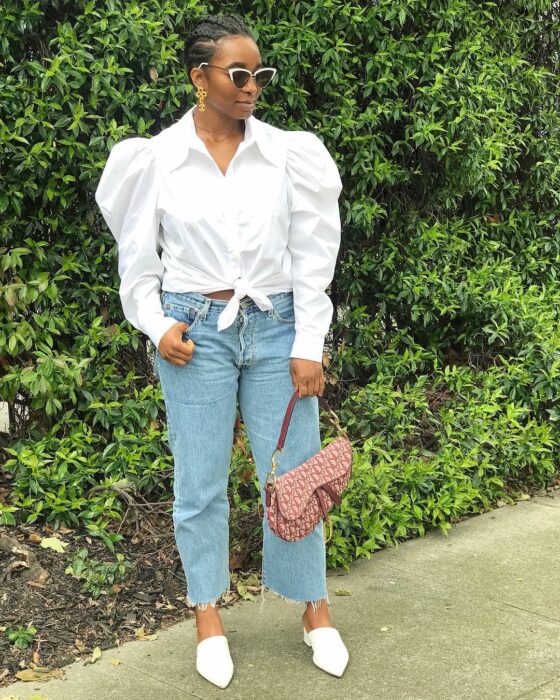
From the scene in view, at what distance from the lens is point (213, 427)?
328 centimetres

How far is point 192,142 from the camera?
3.17 meters

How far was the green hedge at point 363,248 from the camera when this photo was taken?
4469mm

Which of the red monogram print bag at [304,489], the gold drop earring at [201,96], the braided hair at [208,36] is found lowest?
the red monogram print bag at [304,489]

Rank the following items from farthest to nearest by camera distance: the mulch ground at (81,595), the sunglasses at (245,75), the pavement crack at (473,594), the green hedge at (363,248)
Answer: the green hedge at (363,248)
the pavement crack at (473,594)
the mulch ground at (81,595)
the sunglasses at (245,75)

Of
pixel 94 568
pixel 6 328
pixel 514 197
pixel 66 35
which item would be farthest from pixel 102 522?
pixel 514 197

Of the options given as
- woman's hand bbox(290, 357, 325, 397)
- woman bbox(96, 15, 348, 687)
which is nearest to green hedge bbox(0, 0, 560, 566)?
woman bbox(96, 15, 348, 687)

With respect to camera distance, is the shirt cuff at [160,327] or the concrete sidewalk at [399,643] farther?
the concrete sidewalk at [399,643]

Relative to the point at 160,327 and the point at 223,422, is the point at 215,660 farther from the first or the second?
the point at 160,327

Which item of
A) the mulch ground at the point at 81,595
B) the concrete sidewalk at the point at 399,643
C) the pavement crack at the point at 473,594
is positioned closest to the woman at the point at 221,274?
the concrete sidewalk at the point at 399,643

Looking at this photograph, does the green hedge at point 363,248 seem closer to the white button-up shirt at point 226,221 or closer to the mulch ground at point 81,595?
the mulch ground at point 81,595

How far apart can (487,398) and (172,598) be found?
2.26 meters

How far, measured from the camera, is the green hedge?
4.47 meters

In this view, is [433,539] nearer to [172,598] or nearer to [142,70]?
[172,598]

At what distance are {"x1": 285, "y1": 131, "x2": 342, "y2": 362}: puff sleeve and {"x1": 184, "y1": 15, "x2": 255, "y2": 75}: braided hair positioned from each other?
14.4 inches
